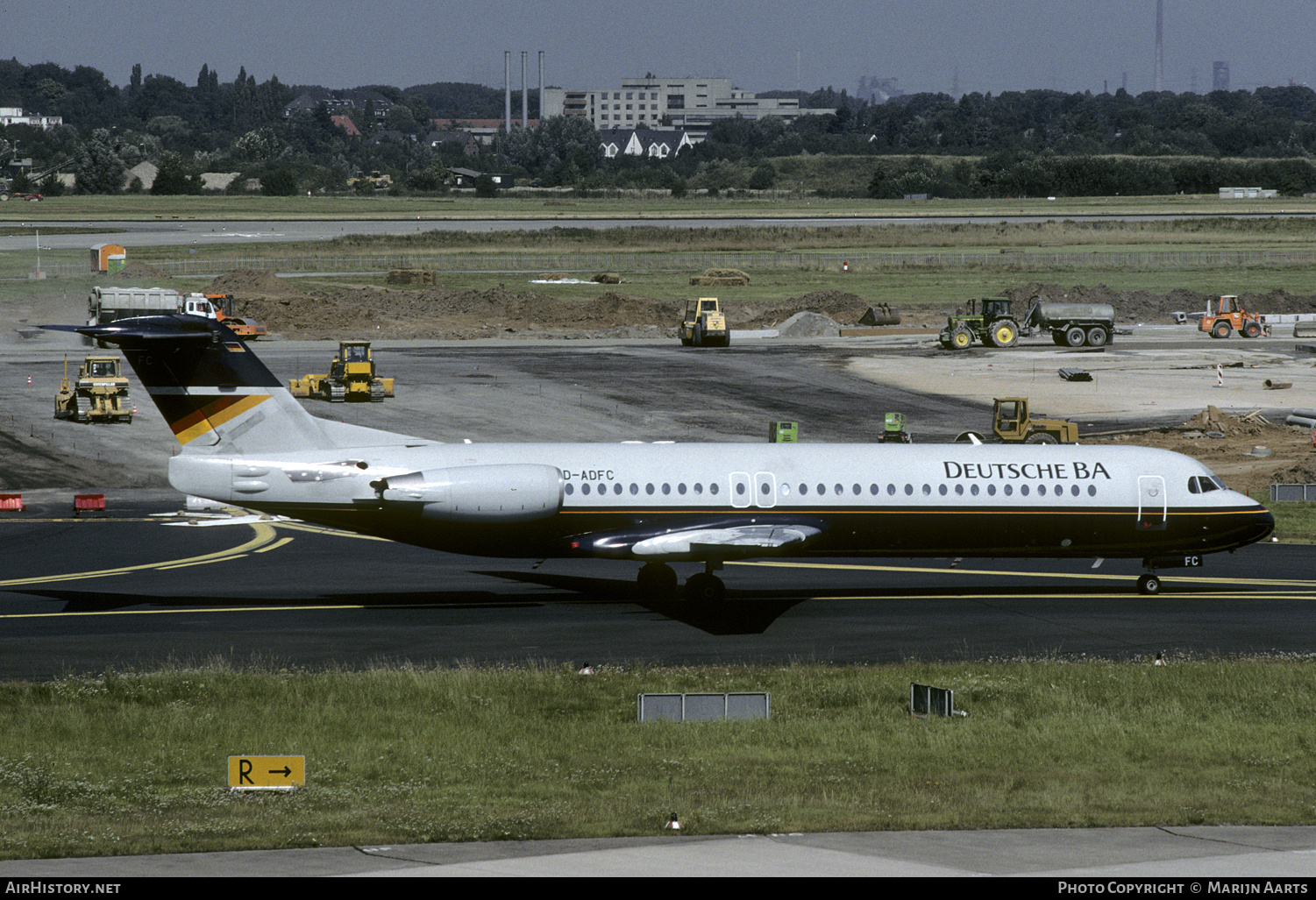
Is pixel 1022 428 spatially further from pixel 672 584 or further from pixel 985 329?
pixel 985 329

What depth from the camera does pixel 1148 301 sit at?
103 meters

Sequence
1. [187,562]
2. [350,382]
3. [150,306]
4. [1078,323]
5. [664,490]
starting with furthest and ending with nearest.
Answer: [1078,323] → [150,306] → [350,382] → [187,562] → [664,490]

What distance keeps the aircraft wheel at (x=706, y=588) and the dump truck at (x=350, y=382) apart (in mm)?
32893

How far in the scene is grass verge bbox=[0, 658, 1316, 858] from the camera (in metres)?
16.9

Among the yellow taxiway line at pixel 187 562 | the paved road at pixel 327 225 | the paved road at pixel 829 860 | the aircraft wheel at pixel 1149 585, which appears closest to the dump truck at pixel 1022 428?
the aircraft wheel at pixel 1149 585

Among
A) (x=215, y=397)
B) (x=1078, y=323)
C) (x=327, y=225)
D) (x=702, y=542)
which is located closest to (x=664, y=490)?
(x=702, y=542)

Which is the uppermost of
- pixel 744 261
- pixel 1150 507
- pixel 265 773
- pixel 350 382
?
pixel 744 261

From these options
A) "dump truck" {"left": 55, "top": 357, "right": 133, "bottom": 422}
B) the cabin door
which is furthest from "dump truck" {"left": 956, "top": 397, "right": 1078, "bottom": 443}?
"dump truck" {"left": 55, "top": 357, "right": 133, "bottom": 422}

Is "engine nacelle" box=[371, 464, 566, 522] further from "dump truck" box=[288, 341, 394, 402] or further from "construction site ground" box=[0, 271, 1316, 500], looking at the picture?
"dump truck" box=[288, 341, 394, 402]

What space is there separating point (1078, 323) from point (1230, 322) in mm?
12117

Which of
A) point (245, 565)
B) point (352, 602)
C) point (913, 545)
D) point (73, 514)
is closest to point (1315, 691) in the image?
point (913, 545)

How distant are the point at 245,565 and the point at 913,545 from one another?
56.6ft

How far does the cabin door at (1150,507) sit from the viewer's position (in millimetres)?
33000

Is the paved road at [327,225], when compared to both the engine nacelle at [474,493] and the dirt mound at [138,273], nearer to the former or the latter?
the dirt mound at [138,273]
